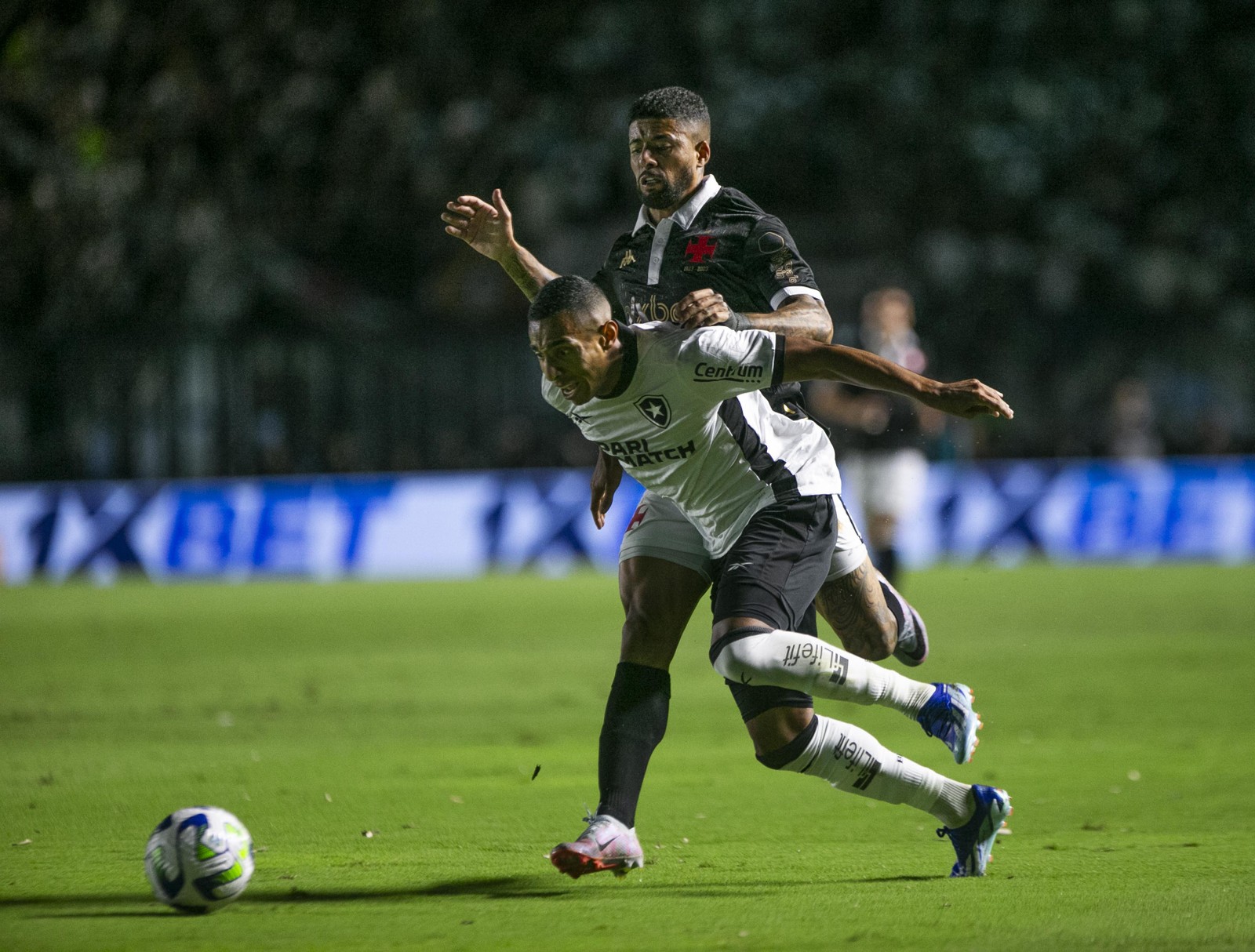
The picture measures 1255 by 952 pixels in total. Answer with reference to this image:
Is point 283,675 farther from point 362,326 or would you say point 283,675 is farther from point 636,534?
point 362,326

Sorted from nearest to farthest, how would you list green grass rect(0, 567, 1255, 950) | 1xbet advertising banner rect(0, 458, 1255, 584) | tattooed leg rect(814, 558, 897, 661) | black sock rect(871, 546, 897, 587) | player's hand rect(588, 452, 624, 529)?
1. green grass rect(0, 567, 1255, 950)
2. tattooed leg rect(814, 558, 897, 661)
3. player's hand rect(588, 452, 624, 529)
4. black sock rect(871, 546, 897, 587)
5. 1xbet advertising banner rect(0, 458, 1255, 584)

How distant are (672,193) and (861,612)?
1.54m

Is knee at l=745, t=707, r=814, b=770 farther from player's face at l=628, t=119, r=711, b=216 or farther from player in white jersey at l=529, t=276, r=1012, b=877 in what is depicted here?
player's face at l=628, t=119, r=711, b=216

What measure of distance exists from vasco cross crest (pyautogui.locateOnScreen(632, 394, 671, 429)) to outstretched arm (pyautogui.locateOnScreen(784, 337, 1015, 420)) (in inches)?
17.0

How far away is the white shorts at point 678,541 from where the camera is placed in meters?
5.52

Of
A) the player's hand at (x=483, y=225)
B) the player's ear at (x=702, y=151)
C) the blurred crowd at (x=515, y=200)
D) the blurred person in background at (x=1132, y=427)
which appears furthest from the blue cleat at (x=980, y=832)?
the blurred person in background at (x=1132, y=427)

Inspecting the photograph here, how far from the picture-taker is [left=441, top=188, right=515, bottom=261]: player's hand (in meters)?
6.01

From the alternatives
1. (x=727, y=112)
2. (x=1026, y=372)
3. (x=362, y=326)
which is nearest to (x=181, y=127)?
(x=362, y=326)

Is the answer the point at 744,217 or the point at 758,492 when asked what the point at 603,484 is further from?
the point at 744,217

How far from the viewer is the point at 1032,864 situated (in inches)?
214

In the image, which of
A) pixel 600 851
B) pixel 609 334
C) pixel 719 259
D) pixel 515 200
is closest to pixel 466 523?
pixel 515 200

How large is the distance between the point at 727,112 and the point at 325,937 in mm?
21903

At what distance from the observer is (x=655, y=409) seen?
17.1 feet

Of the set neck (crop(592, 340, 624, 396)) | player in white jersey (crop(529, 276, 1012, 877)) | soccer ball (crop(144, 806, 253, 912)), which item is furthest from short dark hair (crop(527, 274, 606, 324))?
soccer ball (crop(144, 806, 253, 912))
